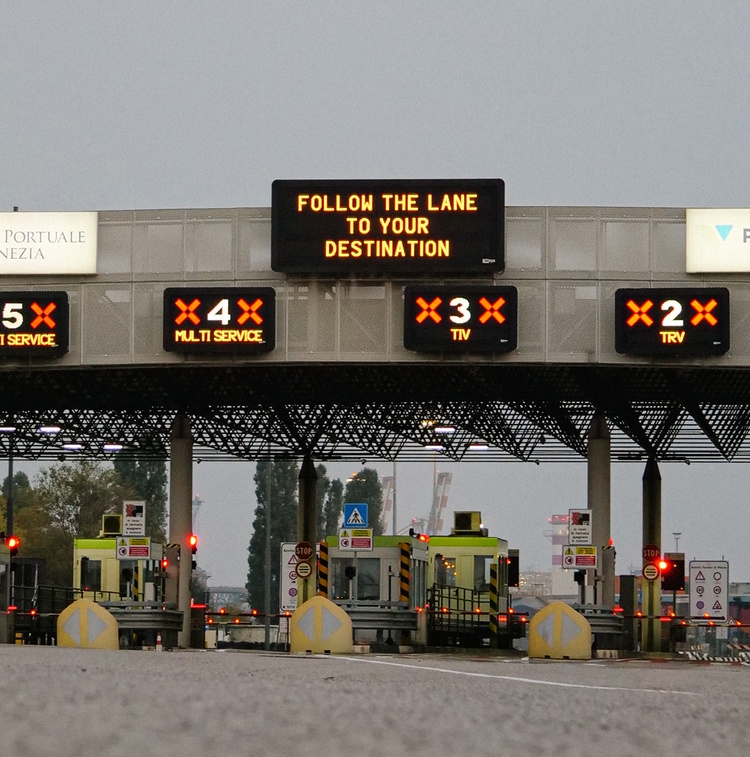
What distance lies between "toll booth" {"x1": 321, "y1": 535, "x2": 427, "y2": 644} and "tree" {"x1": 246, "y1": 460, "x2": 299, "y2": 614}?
6974cm

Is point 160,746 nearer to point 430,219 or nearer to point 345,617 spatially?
point 345,617

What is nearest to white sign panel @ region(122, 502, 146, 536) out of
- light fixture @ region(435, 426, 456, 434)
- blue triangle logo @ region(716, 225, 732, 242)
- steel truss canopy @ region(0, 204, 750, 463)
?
steel truss canopy @ region(0, 204, 750, 463)

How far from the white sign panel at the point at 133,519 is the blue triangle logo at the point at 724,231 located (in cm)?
1401

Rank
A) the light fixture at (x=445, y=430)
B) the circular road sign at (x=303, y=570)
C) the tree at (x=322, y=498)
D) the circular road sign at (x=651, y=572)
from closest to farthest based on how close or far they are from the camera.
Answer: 1. the circular road sign at (x=651, y=572)
2. the circular road sign at (x=303, y=570)
3. the light fixture at (x=445, y=430)
4. the tree at (x=322, y=498)

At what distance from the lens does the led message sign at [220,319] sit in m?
31.4

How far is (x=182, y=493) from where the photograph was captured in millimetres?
37562

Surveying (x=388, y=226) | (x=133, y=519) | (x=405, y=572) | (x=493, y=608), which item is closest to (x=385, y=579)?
(x=405, y=572)

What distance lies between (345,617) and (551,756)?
20524 millimetres

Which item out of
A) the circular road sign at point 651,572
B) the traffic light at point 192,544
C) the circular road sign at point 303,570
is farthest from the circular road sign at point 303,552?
the circular road sign at point 651,572

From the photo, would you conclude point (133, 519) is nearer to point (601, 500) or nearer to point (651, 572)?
point (601, 500)

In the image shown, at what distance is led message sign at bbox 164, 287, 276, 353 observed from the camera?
31.4m

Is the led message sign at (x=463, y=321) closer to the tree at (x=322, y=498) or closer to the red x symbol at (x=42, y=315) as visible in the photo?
the red x symbol at (x=42, y=315)

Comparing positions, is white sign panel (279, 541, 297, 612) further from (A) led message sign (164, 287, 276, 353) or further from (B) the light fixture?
(A) led message sign (164, 287, 276, 353)

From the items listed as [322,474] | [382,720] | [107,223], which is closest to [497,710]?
[382,720]
